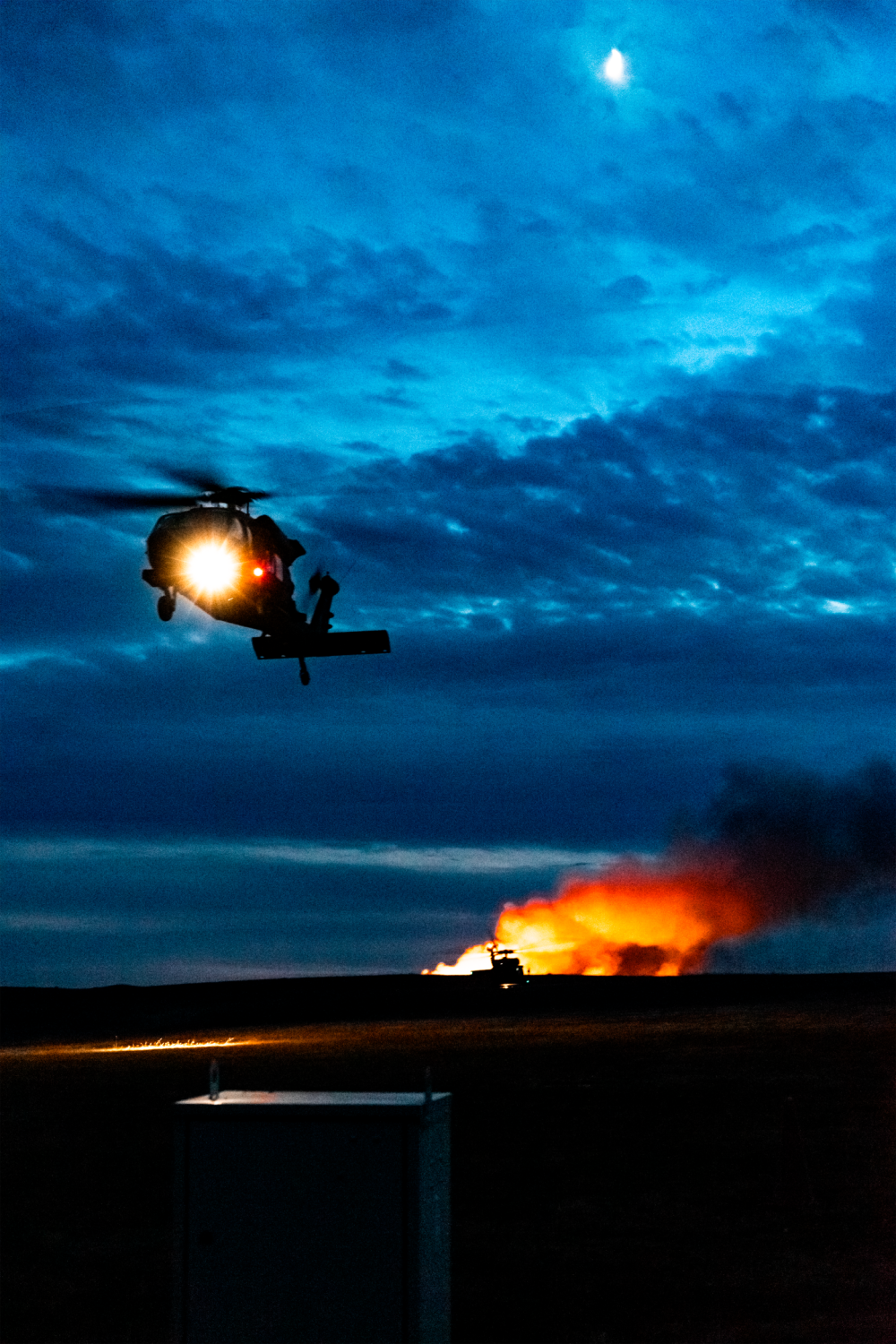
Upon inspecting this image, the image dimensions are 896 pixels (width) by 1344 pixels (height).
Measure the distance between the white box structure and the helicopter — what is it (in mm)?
18604

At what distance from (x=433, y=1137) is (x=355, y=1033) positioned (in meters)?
43.3

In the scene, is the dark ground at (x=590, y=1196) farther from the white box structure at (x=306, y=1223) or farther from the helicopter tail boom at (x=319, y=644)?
the helicopter tail boom at (x=319, y=644)

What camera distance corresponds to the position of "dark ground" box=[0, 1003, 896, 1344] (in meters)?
11.7

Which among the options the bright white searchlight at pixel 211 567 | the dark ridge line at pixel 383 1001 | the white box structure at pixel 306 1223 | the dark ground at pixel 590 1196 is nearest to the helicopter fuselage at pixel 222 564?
the bright white searchlight at pixel 211 567

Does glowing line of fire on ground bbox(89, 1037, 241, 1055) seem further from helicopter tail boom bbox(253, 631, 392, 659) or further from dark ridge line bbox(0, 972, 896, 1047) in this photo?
helicopter tail boom bbox(253, 631, 392, 659)

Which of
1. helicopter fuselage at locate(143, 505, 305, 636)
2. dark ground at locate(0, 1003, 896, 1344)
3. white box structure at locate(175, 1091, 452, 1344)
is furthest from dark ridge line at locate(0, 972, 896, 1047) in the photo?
white box structure at locate(175, 1091, 452, 1344)

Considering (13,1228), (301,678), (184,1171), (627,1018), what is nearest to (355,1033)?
(627,1018)

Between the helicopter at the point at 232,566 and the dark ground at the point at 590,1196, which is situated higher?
the helicopter at the point at 232,566

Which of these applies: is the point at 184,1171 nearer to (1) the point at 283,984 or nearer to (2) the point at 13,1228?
(2) the point at 13,1228

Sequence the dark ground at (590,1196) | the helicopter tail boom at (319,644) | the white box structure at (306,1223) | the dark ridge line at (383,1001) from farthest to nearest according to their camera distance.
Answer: the dark ridge line at (383,1001) → the helicopter tail boom at (319,644) → the dark ground at (590,1196) → the white box structure at (306,1223)

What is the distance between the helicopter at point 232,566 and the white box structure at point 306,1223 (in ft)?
61.0

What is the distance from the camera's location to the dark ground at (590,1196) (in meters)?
11.7

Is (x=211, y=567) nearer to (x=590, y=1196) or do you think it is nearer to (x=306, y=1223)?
(x=590, y=1196)

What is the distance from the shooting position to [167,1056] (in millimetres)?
38938
